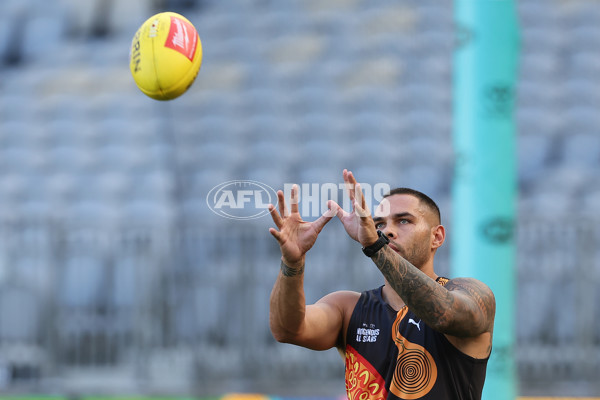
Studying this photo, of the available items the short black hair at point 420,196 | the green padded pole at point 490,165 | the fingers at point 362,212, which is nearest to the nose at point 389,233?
the short black hair at point 420,196

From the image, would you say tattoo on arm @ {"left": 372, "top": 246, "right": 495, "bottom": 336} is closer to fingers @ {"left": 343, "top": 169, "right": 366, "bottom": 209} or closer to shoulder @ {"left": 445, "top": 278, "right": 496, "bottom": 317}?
shoulder @ {"left": 445, "top": 278, "right": 496, "bottom": 317}

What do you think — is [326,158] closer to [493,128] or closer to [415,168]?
[415,168]

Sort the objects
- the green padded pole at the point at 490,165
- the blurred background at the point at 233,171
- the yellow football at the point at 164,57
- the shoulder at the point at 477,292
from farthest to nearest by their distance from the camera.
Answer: the blurred background at the point at 233,171 < the green padded pole at the point at 490,165 < the yellow football at the point at 164,57 < the shoulder at the point at 477,292

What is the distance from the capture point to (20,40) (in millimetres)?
18906

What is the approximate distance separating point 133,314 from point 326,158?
5.89 metres

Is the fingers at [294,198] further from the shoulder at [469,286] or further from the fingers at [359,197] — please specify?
the shoulder at [469,286]

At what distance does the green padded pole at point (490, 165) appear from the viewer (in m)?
4.62

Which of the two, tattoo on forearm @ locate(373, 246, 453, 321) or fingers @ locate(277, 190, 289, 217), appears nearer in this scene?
tattoo on forearm @ locate(373, 246, 453, 321)

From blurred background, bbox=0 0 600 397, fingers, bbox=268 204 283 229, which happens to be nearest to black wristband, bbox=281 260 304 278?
fingers, bbox=268 204 283 229

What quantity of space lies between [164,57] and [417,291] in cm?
222

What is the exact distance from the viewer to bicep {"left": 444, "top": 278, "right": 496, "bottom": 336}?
3.34 metres

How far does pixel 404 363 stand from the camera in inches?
143

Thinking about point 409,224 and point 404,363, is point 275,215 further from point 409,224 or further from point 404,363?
point 404,363

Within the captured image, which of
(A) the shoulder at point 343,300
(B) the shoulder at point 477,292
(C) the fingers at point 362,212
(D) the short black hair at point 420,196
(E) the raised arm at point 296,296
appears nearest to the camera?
(C) the fingers at point 362,212
